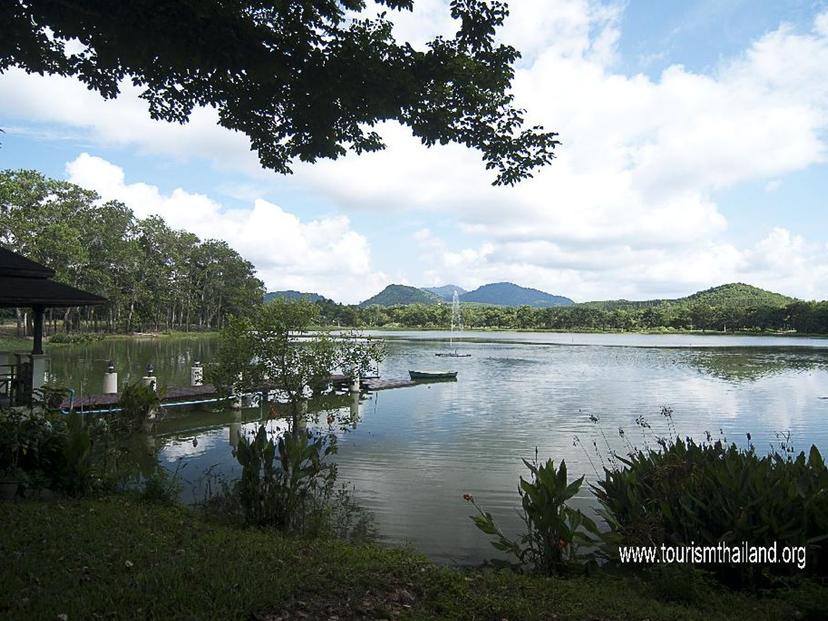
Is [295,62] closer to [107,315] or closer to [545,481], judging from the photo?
[545,481]

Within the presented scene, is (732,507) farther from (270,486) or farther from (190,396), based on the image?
(190,396)

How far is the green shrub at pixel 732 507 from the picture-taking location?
4590mm

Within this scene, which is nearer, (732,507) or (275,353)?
(732,507)

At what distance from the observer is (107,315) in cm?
6022

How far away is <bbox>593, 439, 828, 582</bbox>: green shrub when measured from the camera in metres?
4.59

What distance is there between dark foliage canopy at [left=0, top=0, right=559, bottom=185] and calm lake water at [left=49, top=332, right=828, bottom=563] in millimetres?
4528

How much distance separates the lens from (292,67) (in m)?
4.91

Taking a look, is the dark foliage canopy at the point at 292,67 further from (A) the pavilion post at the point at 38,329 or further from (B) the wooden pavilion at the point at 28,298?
(A) the pavilion post at the point at 38,329

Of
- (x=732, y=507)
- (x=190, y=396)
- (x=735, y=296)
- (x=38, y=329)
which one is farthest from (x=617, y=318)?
(x=732, y=507)

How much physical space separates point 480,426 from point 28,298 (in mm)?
10414

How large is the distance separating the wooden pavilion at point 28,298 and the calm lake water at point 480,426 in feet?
8.90

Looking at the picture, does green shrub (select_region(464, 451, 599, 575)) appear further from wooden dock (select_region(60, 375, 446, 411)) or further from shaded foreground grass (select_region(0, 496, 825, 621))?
wooden dock (select_region(60, 375, 446, 411))

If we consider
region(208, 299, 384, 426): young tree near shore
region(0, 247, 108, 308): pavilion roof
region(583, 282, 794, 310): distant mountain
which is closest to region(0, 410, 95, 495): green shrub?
region(0, 247, 108, 308): pavilion roof

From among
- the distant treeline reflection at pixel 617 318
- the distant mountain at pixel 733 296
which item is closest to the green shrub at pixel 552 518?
the distant treeline reflection at pixel 617 318
